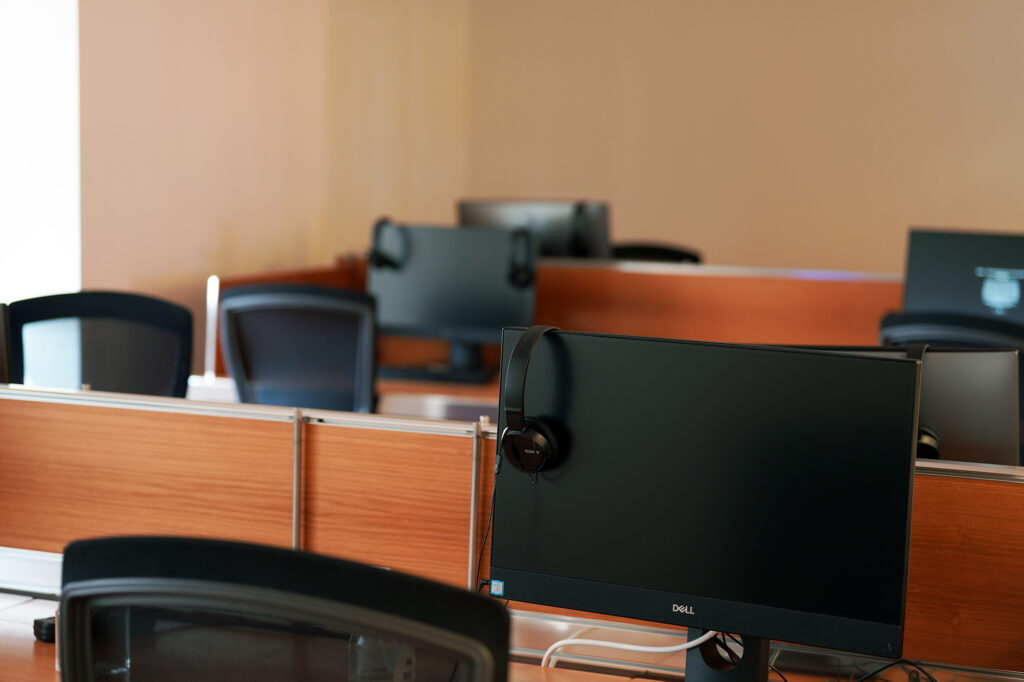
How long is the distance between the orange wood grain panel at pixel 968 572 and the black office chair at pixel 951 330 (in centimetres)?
103

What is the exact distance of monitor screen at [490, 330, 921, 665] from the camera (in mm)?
1144

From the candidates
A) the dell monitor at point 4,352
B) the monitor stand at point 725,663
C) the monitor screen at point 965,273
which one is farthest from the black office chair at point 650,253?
the monitor stand at point 725,663

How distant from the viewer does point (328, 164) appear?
431 centimetres

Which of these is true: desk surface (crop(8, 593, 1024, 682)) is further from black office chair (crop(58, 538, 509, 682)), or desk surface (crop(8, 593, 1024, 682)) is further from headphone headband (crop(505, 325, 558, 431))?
black office chair (crop(58, 538, 509, 682))

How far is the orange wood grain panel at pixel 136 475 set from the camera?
1558 mm

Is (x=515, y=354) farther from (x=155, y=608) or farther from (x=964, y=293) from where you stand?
(x=964, y=293)

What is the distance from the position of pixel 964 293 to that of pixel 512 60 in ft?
11.7

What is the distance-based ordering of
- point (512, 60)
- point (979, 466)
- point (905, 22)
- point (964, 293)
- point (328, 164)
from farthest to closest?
point (512, 60), point (905, 22), point (328, 164), point (964, 293), point (979, 466)

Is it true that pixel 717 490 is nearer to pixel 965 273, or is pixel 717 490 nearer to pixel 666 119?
pixel 965 273

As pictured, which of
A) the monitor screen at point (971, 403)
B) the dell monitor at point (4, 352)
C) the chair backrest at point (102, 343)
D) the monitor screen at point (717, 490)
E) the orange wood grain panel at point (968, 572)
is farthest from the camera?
the chair backrest at point (102, 343)

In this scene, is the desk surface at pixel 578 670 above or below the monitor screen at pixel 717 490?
below

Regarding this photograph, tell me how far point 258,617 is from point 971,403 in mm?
1148

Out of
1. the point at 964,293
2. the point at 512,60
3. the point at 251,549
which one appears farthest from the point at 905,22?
the point at 251,549

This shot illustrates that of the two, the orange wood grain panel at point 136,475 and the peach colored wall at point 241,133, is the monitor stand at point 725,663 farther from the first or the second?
the peach colored wall at point 241,133
